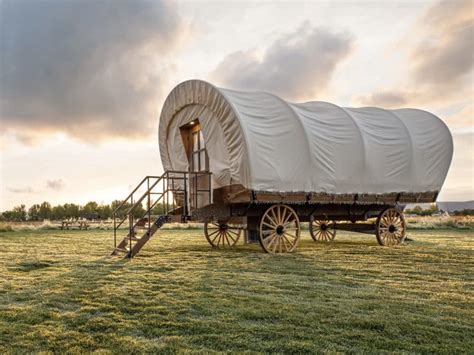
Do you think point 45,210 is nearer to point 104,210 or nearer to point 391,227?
point 104,210

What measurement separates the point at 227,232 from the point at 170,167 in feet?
9.60

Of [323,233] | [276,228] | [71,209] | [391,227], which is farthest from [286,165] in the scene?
[71,209]

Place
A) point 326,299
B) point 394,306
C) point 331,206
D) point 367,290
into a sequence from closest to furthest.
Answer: point 394,306, point 326,299, point 367,290, point 331,206

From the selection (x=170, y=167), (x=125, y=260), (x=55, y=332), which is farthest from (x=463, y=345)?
(x=170, y=167)

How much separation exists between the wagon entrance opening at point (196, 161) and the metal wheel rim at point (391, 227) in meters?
5.10

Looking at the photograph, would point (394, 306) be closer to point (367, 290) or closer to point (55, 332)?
point (367, 290)

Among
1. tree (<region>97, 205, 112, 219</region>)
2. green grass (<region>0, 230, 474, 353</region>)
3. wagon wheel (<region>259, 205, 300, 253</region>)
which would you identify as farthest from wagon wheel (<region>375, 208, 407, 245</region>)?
tree (<region>97, 205, 112, 219</region>)

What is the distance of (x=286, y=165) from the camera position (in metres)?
9.78

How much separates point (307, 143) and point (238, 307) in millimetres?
6188

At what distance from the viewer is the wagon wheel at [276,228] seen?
10039 mm

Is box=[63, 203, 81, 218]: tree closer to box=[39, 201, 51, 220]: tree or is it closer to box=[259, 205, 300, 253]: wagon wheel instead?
box=[39, 201, 51, 220]: tree

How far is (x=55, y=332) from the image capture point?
3820 millimetres

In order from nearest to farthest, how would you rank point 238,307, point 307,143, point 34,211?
1. point 238,307
2. point 307,143
3. point 34,211

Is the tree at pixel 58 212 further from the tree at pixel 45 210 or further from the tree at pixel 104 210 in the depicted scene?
the tree at pixel 104 210
